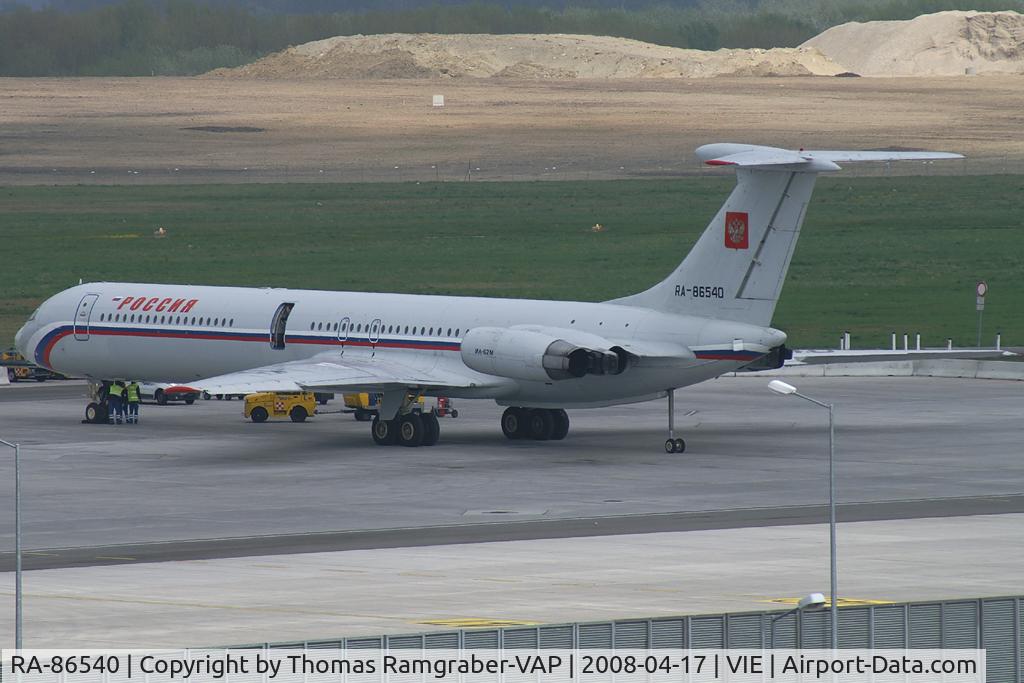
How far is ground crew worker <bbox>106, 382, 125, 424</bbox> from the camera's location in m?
68.1

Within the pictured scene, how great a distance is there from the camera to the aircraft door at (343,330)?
62594mm

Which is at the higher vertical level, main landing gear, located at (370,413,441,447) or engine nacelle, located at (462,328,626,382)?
engine nacelle, located at (462,328,626,382)

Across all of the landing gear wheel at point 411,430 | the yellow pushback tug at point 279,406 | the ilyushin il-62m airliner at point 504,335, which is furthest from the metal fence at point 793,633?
the yellow pushback tug at point 279,406

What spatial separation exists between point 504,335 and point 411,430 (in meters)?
4.33

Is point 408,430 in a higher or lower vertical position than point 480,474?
higher

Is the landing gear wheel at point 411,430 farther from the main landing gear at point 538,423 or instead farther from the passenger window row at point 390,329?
the main landing gear at point 538,423

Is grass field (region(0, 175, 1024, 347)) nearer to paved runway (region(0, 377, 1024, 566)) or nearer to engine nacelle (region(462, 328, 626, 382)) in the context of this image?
paved runway (region(0, 377, 1024, 566))

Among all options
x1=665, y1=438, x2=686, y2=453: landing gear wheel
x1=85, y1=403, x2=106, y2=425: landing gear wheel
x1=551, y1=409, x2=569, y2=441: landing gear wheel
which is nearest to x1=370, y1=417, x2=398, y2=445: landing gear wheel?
x1=551, y1=409, x2=569, y2=441: landing gear wheel

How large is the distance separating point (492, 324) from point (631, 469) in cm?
680

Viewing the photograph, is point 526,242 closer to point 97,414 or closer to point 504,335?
→ point 97,414

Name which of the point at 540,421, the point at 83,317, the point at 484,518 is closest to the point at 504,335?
the point at 540,421

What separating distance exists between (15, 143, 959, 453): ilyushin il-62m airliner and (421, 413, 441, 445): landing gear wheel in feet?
0.14

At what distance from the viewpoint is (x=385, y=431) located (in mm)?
61281

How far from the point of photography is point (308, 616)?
34062 millimetres
